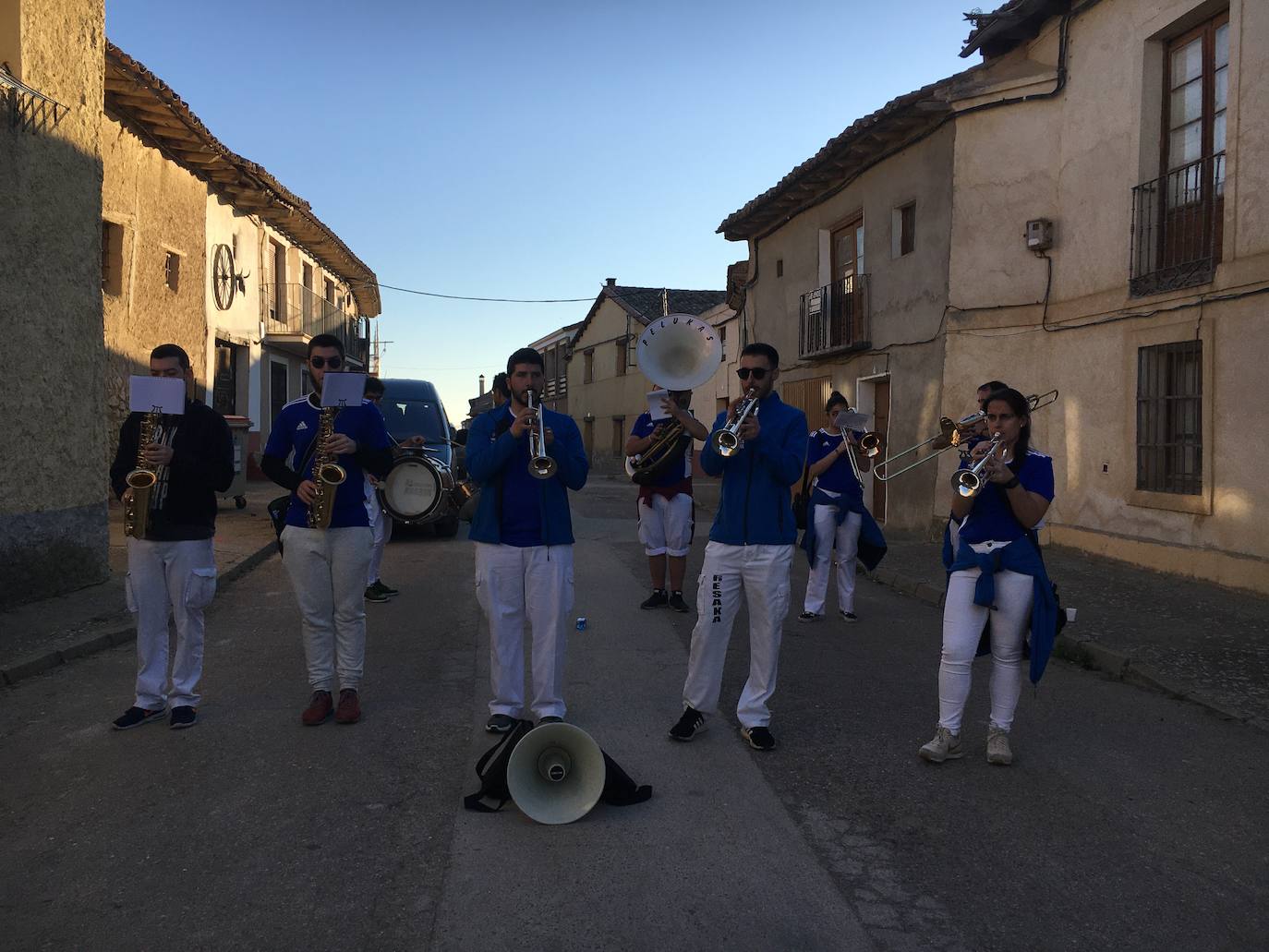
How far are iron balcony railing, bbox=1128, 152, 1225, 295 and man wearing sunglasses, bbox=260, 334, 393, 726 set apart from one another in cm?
890

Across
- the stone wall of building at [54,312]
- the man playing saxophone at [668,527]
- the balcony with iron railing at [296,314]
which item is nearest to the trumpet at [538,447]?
the man playing saxophone at [668,527]

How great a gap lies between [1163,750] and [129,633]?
6527 mm

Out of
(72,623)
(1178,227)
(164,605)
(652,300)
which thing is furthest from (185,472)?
(652,300)

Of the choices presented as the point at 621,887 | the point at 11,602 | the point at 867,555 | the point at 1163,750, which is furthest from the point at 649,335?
the point at 11,602

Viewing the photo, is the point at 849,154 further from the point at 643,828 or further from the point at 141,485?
the point at 643,828

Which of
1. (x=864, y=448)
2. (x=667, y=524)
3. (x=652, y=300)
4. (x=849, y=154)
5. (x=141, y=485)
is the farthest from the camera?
(x=652, y=300)

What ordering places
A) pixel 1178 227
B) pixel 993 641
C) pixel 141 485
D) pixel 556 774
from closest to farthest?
pixel 556 774 < pixel 993 641 < pixel 141 485 < pixel 1178 227

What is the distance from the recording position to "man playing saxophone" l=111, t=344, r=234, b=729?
493cm

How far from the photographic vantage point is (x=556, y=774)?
3.91 metres

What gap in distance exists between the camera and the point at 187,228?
62.6ft

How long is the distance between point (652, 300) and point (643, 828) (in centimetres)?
3993

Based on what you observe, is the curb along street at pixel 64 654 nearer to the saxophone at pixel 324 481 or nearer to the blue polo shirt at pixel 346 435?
the blue polo shirt at pixel 346 435

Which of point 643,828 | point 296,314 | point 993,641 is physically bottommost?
point 643,828

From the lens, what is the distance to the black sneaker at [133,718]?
495 centimetres
